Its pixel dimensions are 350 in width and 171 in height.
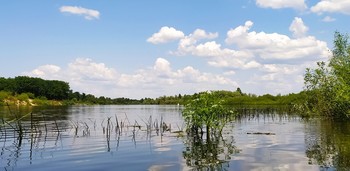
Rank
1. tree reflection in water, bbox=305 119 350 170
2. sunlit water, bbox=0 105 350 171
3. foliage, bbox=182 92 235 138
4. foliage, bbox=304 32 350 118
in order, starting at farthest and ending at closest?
foliage, bbox=304 32 350 118 → foliage, bbox=182 92 235 138 → sunlit water, bbox=0 105 350 171 → tree reflection in water, bbox=305 119 350 170

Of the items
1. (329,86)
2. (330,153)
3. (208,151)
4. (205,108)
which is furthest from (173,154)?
(329,86)

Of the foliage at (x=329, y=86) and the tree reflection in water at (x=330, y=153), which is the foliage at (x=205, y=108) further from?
the foliage at (x=329, y=86)

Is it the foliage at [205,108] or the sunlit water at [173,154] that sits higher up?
the foliage at [205,108]

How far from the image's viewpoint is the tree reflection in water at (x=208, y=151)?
18.5 metres

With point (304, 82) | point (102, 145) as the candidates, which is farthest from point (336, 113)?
point (102, 145)

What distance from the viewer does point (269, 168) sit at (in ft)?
57.3

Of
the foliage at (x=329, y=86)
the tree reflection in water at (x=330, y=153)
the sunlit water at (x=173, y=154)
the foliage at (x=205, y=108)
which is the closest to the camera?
the tree reflection in water at (x=330, y=153)

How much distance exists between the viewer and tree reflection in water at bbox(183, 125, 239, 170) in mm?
18467

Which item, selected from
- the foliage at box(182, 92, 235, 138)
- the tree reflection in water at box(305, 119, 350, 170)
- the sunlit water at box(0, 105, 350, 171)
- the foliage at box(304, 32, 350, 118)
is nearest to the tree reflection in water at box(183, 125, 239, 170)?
the sunlit water at box(0, 105, 350, 171)

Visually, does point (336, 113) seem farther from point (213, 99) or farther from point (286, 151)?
point (286, 151)

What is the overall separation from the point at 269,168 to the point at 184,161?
14.6ft

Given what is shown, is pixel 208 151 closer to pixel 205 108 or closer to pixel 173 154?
pixel 173 154

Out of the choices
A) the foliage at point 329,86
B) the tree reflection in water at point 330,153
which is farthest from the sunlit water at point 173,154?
the foliage at point 329,86

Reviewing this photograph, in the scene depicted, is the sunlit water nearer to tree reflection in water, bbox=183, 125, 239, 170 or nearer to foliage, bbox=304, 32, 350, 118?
tree reflection in water, bbox=183, 125, 239, 170
